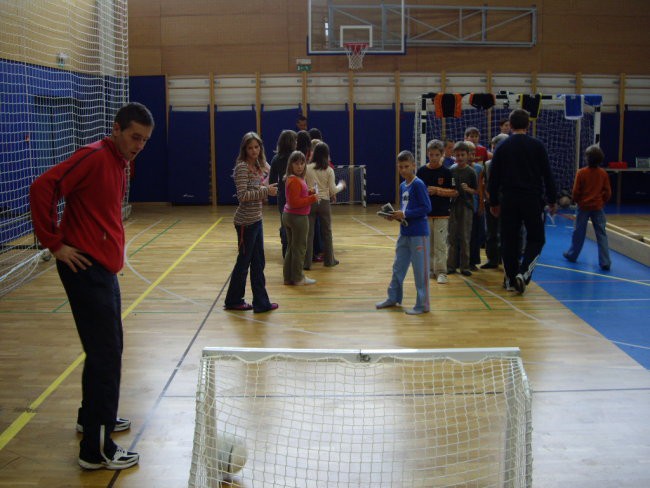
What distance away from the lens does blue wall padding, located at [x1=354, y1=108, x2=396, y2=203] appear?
56.2ft

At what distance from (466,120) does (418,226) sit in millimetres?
10731

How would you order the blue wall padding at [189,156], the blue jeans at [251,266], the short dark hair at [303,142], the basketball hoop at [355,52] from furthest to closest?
the blue wall padding at [189,156], the basketball hoop at [355,52], the short dark hair at [303,142], the blue jeans at [251,266]

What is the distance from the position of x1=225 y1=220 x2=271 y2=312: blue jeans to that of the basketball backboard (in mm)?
10240

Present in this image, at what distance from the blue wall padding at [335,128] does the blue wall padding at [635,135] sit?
21.6 ft

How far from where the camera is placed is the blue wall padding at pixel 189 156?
17.2 meters

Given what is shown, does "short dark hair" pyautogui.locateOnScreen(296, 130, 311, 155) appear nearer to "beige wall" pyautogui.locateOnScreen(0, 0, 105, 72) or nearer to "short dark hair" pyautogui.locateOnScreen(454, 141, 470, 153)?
"short dark hair" pyautogui.locateOnScreen(454, 141, 470, 153)

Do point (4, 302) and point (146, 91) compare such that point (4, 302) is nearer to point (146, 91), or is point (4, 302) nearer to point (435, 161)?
point (435, 161)

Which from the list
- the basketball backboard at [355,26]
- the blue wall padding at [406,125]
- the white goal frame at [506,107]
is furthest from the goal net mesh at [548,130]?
the basketball backboard at [355,26]

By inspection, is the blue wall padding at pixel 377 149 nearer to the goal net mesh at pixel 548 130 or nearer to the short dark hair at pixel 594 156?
the goal net mesh at pixel 548 130

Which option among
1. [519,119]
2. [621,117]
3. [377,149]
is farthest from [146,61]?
[519,119]

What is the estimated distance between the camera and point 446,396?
4930 millimetres

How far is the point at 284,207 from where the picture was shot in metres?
8.11

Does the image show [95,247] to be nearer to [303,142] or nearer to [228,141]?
[303,142]

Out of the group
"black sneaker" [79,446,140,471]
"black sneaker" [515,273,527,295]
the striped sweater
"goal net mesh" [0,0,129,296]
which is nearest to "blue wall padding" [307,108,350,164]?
"goal net mesh" [0,0,129,296]
